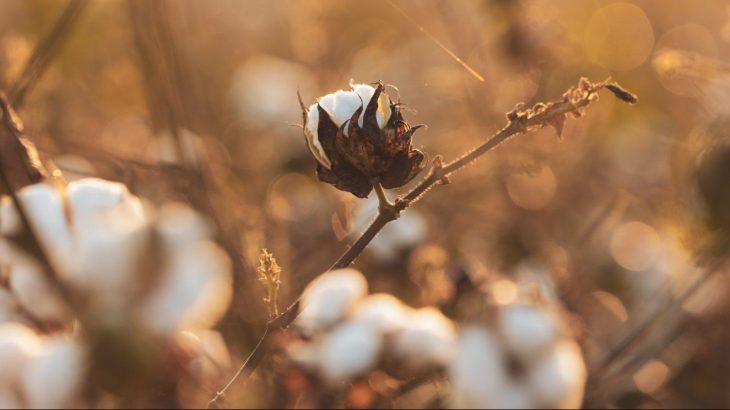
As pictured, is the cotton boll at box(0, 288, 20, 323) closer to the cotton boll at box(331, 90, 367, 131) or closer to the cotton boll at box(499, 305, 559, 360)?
the cotton boll at box(331, 90, 367, 131)

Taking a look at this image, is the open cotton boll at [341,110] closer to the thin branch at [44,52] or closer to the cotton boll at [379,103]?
the cotton boll at [379,103]

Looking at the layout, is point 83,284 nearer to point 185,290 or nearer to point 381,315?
point 185,290

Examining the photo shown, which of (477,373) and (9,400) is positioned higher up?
(477,373)

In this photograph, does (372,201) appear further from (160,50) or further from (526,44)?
(526,44)

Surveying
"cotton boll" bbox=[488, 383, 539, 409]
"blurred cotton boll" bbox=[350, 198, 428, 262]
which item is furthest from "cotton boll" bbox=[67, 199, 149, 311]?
"blurred cotton boll" bbox=[350, 198, 428, 262]

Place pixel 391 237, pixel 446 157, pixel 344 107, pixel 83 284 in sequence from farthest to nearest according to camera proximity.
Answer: pixel 446 157 → pixel 391 237 → pixel 344 107 → pixel 83 284

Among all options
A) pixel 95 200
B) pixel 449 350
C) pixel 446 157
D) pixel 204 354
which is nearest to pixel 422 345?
pixel 449 350
